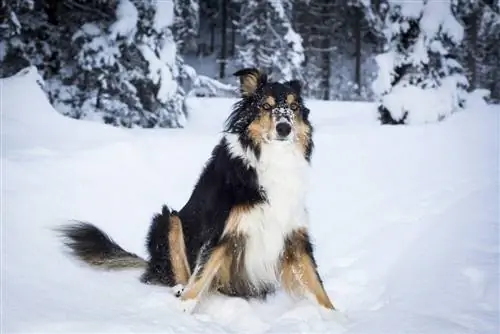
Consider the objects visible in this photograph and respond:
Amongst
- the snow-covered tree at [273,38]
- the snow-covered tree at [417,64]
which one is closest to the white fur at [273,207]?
the snow-covered tree at [417,64]

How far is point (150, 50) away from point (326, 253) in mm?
9766

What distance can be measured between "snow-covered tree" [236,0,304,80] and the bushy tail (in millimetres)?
19888

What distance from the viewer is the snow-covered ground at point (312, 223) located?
3100 mm

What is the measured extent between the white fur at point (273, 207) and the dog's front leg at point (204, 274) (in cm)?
22

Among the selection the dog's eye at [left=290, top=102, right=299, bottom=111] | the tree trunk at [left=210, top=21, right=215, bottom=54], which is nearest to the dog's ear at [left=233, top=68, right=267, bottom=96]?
the dog's eye at [left=290, top=102, right=299, bottom=111]

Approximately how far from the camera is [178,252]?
3840 millimetres

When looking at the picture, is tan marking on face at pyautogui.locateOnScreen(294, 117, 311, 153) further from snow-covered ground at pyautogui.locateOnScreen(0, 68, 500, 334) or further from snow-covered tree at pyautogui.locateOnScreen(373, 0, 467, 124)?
snow-covered tree at pyautogui.locateOnScreen(373, 0, 467, 124)

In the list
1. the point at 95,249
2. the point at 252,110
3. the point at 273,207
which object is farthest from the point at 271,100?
the point at 95,249

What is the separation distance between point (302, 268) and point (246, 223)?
634mm

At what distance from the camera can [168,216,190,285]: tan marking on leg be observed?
3.80 metres

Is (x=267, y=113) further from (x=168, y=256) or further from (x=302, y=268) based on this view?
(x=168, y=256)

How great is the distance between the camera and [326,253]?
5027 millimetres

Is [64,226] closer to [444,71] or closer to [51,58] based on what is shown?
[51,58]

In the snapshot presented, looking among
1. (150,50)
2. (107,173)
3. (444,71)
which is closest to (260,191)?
(107,173)
